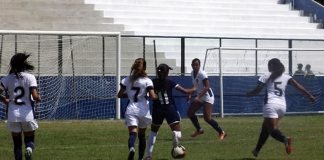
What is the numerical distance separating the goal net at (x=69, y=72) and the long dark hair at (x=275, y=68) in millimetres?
13183

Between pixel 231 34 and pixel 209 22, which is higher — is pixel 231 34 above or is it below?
below

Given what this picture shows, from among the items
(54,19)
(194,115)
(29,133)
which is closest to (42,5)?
(54,19)

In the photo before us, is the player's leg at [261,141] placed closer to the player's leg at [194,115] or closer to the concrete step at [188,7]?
the player's leg at [194,115]

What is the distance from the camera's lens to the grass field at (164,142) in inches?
696

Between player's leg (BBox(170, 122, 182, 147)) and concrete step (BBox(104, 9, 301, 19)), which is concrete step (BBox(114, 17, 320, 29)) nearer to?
concrete step (BBox(104, 9, 301, 19))

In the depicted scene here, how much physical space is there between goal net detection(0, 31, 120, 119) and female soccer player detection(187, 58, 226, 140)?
7620 millimetres

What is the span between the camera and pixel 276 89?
682 inches

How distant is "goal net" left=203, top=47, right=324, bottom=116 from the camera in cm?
3481

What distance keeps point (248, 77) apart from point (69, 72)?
331 inches

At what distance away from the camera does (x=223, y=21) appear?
44.2 meters

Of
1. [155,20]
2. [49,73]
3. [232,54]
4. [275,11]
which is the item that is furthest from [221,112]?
[275,11]

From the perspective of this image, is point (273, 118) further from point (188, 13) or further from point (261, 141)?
point (188, 13)

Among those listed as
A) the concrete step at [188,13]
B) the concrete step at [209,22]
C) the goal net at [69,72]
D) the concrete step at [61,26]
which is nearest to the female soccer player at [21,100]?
the goal net at [69,72]

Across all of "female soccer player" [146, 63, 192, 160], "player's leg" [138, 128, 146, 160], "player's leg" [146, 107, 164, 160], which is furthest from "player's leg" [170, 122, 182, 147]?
"player's leg" [138, 128, 146, 160]
